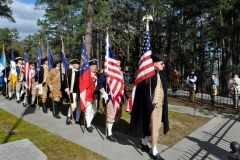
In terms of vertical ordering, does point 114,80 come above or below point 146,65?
below

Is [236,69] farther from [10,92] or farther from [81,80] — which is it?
[10,92]

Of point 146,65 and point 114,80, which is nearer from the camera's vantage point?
point 146,65

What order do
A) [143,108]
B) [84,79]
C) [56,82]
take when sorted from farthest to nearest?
[56,82], [84,79], [143,108]

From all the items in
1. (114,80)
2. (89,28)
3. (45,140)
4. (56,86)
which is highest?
(89,28)

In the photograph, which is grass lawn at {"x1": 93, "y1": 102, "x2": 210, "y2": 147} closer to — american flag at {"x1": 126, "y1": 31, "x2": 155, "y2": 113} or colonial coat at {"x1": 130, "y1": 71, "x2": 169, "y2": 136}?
colonial coat at {"x1": 130, "y1": 71, "x2": 169, "y2": 136}

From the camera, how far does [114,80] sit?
5668 mm

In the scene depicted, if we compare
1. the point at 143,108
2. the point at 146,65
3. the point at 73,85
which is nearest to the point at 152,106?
the point at 143,108

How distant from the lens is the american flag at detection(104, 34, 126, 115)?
5602 mm

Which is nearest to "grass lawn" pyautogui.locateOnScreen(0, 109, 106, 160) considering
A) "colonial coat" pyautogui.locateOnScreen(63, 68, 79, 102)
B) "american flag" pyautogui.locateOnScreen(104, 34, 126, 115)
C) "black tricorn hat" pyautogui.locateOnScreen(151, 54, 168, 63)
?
"american flag" pyautogui.locateOnScreen(104, 34, 126, 115)

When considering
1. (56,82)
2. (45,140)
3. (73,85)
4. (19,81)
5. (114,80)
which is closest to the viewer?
(45,140)

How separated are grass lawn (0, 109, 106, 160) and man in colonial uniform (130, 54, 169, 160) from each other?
1035mm

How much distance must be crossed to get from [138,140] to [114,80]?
1.65 meters

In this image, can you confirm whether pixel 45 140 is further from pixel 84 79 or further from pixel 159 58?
pixel 159 58

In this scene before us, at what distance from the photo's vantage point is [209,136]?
6.19m
